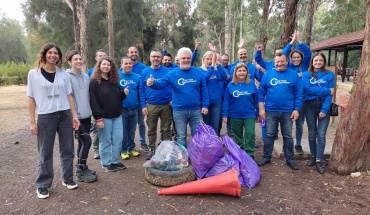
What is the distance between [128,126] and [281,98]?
2744 millimetres

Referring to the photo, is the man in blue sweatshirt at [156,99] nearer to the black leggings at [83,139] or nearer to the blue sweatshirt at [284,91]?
the black leggings at [83,139]

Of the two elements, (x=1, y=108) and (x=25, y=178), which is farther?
(x=1, y=108)

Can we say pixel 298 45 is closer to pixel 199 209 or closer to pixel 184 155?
pixel 184 155

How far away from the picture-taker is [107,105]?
4.32 metres

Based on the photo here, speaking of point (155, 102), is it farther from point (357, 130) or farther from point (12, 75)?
point (12, 75)

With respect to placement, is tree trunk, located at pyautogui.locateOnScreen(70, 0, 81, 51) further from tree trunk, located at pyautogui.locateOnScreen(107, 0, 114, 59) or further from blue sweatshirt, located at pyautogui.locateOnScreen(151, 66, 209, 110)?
blue sweatshirt, located at pyautogui.locateOnScreen(151, 66, 209, 110)

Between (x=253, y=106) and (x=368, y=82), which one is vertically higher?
(x=368, y=82)

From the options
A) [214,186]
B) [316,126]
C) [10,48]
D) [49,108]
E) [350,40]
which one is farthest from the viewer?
[10,48]

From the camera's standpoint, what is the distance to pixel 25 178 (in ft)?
14.7

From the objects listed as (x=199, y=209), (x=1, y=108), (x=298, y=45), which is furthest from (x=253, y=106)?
(x=1, y=108)

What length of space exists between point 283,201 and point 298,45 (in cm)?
290

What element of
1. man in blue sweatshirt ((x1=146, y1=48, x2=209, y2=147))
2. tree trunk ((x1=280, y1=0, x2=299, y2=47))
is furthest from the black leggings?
tree trunk ((x1=280, y1=0, x2=299, y2=47))

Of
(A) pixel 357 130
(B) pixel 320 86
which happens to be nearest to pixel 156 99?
(B) pixel 320 86

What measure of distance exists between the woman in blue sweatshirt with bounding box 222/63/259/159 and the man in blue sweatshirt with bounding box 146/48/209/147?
1.68 ft
